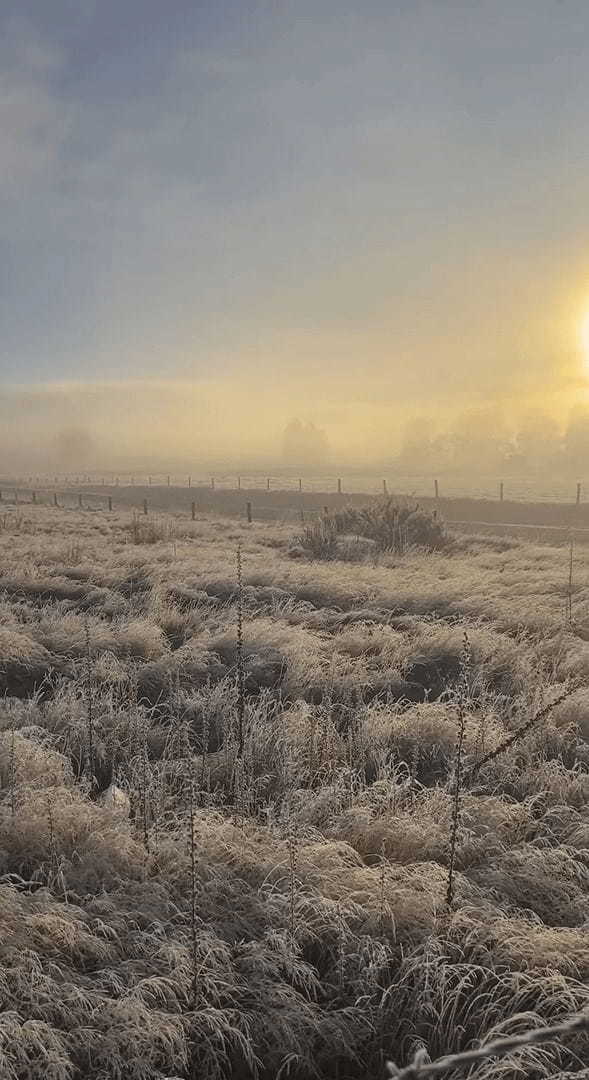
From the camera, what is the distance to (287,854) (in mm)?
4301

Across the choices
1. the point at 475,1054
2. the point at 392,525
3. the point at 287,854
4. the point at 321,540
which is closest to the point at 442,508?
the point at 392,525

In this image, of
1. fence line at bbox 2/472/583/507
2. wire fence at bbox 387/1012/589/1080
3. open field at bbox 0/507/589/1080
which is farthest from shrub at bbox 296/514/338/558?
fence line at bbox 2/472/583/507

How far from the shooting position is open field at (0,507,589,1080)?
126 inches

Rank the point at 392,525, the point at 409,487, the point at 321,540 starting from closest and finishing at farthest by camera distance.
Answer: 1. the point at 321,540
2. the point at 392,525
3. the point at 409,487

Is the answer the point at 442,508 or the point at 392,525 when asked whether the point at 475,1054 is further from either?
the point at 442,508

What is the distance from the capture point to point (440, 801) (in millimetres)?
4957

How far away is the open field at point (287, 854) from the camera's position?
321 centimetres

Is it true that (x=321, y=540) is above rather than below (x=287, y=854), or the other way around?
above

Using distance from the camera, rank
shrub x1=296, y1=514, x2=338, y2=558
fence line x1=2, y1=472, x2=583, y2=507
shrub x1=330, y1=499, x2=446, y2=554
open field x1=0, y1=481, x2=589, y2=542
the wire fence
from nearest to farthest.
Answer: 1. the wire fence
2. shrub x1=296, y1=514, x2=338, y2=558
3. shrub x1=330, y1=499, x2=446, y2=554
4. open field x1=0, y1=481, x2=589, y2=542
5. fence line x1=2, y1=472, x2=583, y2=507

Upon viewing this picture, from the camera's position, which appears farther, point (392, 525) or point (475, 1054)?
point (392, 525)

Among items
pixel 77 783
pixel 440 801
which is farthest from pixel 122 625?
pixel 440 801

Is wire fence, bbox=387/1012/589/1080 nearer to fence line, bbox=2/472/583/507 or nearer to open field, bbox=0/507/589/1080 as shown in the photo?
open field, bbox=0/507/589/1080

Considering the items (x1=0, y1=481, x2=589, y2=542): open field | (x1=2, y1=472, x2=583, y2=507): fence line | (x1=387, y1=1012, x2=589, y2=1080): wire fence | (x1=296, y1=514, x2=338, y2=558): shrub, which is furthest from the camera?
(x1=2, y1=472, x2=583, y2=507): fence line

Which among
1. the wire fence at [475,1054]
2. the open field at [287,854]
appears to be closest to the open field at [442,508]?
the open field at [287,854]
